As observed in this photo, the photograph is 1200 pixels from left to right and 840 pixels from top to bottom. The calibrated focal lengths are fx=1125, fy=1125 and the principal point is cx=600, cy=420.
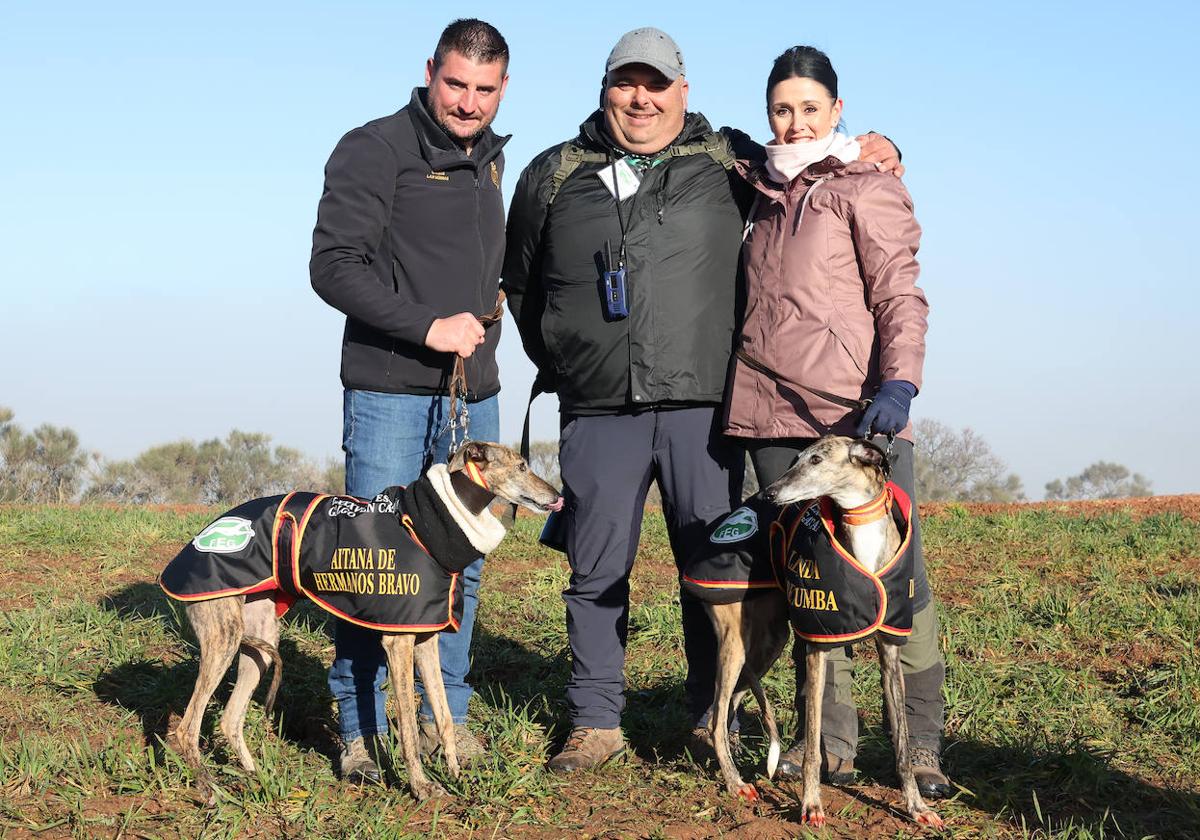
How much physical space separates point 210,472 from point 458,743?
1877 centimetres

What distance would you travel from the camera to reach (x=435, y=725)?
4.90 meters

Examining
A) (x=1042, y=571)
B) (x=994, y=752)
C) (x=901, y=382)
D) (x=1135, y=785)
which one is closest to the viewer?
(x=901, y=382)

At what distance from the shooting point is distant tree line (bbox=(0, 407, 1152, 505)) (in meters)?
19.3

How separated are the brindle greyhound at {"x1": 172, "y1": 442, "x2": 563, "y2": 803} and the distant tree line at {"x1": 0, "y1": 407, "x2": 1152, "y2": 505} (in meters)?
11.5

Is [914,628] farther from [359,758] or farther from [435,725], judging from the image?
[359,758]

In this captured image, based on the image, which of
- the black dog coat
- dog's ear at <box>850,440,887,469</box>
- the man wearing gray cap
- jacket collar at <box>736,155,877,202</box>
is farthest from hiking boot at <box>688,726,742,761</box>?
jacket collar at <box>736,155,877,202</box>

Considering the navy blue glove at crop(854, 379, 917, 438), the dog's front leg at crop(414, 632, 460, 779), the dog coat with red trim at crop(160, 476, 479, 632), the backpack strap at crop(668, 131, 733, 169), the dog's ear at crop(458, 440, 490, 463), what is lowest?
the dog's front leg at crop(414, 632, 460, 779)

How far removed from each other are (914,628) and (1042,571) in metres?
3.71

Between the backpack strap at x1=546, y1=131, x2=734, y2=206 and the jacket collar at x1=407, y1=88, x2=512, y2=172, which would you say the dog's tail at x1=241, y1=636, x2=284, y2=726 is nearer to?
the jacket collar at x1=407, y1=88, x2=512, y2=172

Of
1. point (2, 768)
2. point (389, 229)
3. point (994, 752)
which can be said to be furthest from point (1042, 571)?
point (2, 768)

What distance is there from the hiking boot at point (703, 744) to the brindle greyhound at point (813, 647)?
266 millimetres

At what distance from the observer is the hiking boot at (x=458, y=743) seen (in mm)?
4897

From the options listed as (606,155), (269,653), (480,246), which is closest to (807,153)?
(606,155)

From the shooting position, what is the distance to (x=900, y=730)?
4.30 metres
